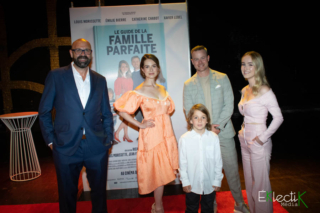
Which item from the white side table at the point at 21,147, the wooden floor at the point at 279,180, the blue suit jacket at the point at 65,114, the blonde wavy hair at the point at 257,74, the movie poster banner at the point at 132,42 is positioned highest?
the movie poster banner at the point at 132,42

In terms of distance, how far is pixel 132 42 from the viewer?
3316 mm

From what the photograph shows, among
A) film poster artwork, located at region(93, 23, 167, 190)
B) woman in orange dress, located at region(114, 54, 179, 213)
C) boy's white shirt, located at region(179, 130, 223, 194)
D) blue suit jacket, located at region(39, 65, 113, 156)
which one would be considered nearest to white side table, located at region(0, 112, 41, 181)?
film poster artwork, located at region(93, 23, 167, 190)

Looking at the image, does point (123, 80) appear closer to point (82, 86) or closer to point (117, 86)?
point (117, 86)

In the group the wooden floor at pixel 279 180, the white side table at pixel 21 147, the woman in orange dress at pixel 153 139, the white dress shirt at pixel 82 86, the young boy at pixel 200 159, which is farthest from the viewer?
the white side table at pixel 21 147

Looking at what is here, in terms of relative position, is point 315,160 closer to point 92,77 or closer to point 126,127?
point 126,127

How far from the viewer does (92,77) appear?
7.40ft

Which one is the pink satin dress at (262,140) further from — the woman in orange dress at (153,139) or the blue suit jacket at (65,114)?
the blue suit jacket at (65,114)

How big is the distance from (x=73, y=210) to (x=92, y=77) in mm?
1323

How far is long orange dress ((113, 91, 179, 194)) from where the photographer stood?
249 cm

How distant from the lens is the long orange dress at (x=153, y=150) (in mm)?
2494

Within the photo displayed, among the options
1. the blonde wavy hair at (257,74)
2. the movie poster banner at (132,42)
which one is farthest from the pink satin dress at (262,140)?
the movie poster banner at (132,42)

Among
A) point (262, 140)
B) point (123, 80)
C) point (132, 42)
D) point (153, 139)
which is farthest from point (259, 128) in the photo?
point (132, 42)

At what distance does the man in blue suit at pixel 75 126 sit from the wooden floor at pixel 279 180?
1.22 m

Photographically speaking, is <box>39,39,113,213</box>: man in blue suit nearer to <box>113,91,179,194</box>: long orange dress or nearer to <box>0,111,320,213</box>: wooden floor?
<box>113,91,179,194</box>: long orange dress
